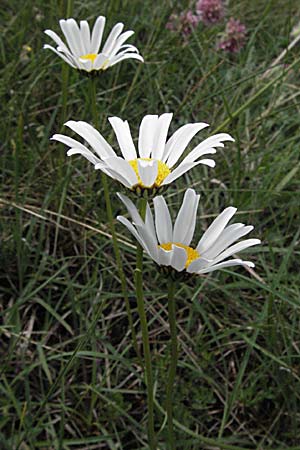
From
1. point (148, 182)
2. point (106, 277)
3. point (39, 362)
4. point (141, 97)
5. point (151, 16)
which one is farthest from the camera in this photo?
point (151, 16)

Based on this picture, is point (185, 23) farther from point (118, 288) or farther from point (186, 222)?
point (186, 222)

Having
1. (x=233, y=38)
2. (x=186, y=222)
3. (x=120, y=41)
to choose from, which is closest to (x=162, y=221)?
(x=186, y=222)

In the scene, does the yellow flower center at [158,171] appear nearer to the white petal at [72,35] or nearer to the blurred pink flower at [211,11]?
the white petal at [72,35]

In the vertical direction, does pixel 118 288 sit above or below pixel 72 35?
below

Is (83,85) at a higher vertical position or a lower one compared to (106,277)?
higher

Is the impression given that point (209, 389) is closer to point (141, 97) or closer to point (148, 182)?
point (148, 182)

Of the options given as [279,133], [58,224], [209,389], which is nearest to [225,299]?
[209,389]

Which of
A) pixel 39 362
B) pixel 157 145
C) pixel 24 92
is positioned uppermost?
pixel 157 145
